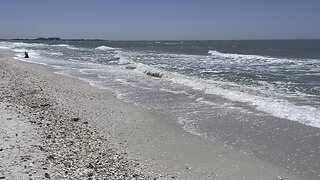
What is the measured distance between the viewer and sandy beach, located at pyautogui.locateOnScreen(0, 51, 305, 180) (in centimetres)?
630

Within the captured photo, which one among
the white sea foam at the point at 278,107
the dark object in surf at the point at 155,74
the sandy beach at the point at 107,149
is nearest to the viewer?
the sandy beach at the point at 107,149

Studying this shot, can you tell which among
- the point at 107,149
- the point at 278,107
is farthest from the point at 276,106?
the point at 107,149

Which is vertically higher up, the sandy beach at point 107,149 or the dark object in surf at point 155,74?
the sandy beach at point 107,149

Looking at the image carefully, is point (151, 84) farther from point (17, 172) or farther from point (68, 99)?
point (17, 172)

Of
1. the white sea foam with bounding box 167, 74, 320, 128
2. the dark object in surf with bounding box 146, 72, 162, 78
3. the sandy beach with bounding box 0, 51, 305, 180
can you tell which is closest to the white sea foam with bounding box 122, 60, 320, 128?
the white sea foam with bounding box 167, 74, 320, 128

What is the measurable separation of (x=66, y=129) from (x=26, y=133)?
1168 mm

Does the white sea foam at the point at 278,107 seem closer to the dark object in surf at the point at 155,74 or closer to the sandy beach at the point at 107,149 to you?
the sandy beach at the point at 107,149

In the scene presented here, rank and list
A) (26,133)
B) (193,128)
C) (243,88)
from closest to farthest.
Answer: (26,133) < (193,128) < (243,88)

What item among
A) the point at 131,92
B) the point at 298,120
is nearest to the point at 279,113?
the point at 298,120

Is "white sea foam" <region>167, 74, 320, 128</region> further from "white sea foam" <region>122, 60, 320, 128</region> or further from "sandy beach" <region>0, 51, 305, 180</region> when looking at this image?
"sandy beach" <region>0, 51, 305, 180</region>

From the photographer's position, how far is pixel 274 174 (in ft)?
22.5

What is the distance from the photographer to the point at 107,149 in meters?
7.84

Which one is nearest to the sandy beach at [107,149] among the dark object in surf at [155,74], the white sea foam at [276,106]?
the white sea foam at [276,106]

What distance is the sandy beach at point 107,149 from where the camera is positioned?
248 inches
